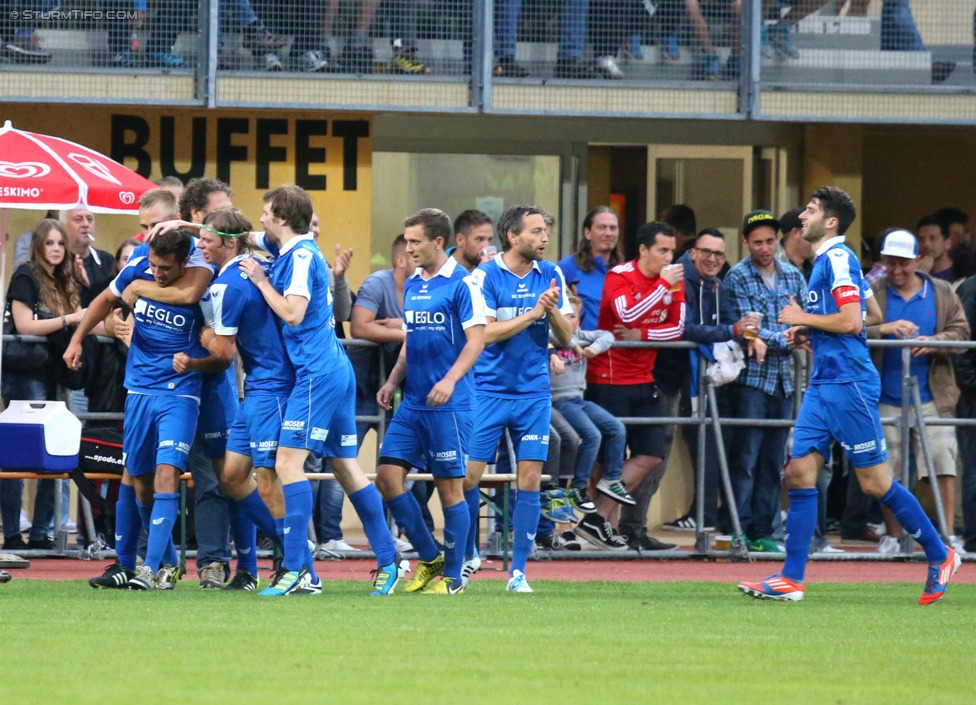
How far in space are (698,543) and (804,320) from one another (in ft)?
12.6

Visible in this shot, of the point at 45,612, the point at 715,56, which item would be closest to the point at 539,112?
the point at 715,56

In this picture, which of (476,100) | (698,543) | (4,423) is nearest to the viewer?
(4,423)

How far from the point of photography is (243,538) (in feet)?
33.4

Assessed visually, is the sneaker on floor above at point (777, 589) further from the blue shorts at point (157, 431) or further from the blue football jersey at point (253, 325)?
the blue shorts at point (157, 431)

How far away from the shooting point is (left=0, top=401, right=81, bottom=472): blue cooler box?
37.2 feet

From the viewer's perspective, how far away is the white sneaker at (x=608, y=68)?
15.6m

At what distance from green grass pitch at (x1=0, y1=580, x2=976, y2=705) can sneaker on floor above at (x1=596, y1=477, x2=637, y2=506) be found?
2.81m

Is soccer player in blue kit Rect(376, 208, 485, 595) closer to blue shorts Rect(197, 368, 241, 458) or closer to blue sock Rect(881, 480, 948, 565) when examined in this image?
blue shorts Rect(197, 368, 241, 458)

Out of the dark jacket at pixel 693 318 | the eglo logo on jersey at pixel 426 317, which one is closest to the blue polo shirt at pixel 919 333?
the dark jacket at pixel 693 318

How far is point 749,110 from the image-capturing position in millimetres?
15602

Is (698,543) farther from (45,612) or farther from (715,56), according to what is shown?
(45,612)

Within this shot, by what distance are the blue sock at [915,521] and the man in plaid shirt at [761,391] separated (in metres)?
3.26

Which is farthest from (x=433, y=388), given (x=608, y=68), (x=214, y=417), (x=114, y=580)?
(x=608, y=68)

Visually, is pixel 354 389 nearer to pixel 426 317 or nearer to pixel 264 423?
pixel 264 423
